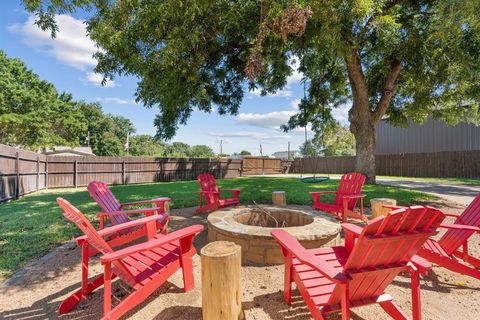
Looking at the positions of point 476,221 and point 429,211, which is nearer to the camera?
point 429,211

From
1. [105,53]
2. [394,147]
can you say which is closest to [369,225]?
[105,53]

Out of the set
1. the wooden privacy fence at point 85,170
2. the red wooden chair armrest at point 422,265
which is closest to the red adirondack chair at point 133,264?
the red wooden chair armrest at point 422,265

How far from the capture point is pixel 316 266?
1930 mm

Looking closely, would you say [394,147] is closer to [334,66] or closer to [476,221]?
[334,66]

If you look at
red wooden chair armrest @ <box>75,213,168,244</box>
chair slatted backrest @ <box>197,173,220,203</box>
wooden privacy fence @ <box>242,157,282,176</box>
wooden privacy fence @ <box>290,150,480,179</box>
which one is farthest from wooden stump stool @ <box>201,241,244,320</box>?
wooden privacy fence @ <box>242,157,282,176</box>

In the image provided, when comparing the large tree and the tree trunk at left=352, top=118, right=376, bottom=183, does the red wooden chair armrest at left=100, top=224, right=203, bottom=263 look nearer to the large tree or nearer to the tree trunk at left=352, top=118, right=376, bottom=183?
the large tree

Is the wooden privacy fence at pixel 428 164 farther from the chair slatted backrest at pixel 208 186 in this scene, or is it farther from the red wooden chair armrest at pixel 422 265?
the red wooden chair armrest at pixel 422 265

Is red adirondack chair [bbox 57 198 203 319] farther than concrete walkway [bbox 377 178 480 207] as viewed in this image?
No

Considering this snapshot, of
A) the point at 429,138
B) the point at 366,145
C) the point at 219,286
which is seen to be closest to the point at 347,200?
the point at 219,286

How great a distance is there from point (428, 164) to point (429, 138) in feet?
10.2

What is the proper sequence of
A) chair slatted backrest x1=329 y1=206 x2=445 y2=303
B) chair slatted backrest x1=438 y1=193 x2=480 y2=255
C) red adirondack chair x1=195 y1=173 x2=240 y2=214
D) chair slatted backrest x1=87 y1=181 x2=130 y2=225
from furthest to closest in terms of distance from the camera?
red adirondack chair x1=195 y1=173 x2=240 y2=214 < chair slatted backrest x1=87 y1=181 x2=130 y2=225 < chair slatted backrest x1=438 y1=193 x2=480 y2=255 < chair slatted backrest x1=329 y1=206 x2=445 y2=303

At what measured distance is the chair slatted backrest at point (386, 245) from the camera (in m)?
1.70

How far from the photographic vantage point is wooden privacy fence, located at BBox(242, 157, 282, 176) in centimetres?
2341

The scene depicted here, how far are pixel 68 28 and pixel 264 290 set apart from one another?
18.3 ft
